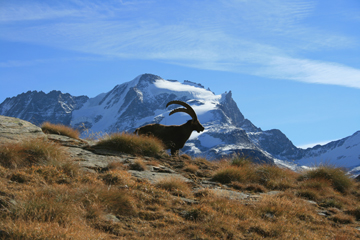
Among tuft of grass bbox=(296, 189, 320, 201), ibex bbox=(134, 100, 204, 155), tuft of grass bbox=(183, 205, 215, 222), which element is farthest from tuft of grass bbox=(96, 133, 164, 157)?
tuft of grass bbox=(183, 205, 215, 222)

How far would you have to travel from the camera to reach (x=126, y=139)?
1143 cm

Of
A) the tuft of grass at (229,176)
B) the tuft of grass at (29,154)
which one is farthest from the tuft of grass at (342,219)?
the tuft of grass at (29,154)

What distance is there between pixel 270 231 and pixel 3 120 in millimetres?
9085

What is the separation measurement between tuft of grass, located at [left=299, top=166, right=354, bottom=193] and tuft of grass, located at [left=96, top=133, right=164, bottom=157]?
571cm

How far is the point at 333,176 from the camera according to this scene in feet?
38.3

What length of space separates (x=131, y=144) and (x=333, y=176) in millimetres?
7592

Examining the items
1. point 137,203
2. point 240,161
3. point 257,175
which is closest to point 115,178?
point 137,203

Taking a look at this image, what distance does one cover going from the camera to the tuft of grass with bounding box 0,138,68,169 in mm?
7133

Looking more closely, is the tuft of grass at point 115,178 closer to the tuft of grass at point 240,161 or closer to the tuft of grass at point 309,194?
the tuft of grass at point 309,194

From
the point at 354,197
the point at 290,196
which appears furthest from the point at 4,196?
the point at 354,197

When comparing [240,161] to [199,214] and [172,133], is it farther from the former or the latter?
[199,214]

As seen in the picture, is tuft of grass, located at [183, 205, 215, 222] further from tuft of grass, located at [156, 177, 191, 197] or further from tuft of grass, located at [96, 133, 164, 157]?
tuft of grass, located at [96, 133, 164, 157]

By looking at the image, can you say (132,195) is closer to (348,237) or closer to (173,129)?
(348,237)

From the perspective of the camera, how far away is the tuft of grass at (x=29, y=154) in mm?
7133
